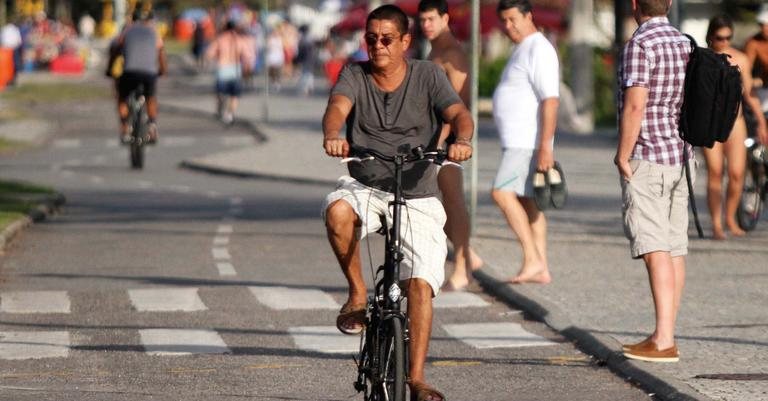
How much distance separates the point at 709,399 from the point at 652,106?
1816 mm

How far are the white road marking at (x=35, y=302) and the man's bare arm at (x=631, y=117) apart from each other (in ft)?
13.3

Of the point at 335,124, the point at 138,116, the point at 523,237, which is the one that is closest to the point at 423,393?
the point at 335,124

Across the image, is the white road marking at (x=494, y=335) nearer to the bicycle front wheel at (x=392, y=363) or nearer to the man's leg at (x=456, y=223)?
the man's leg at (x=456, y=223)

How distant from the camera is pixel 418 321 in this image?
7.79 metres

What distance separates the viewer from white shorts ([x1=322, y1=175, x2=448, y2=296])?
7852 mm

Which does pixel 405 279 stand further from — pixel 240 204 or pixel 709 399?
pixel 240 204

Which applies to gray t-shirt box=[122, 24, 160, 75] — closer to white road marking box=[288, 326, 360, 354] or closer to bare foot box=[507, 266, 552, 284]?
bare foot box=[507, 266, 552, 284]

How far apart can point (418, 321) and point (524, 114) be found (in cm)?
466

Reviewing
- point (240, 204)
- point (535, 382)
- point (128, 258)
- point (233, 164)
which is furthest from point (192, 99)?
point (535, 382)

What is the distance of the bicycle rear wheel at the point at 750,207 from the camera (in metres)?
16.0

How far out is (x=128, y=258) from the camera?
1480 cm

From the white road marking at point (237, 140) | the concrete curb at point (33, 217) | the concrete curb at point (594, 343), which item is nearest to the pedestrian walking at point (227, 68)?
the white road marking at point (237, 140)

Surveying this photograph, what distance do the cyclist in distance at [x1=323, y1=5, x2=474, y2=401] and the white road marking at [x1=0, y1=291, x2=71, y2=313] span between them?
4103 millimetres

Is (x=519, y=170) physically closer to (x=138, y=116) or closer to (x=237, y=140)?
(x=138, y=116)
